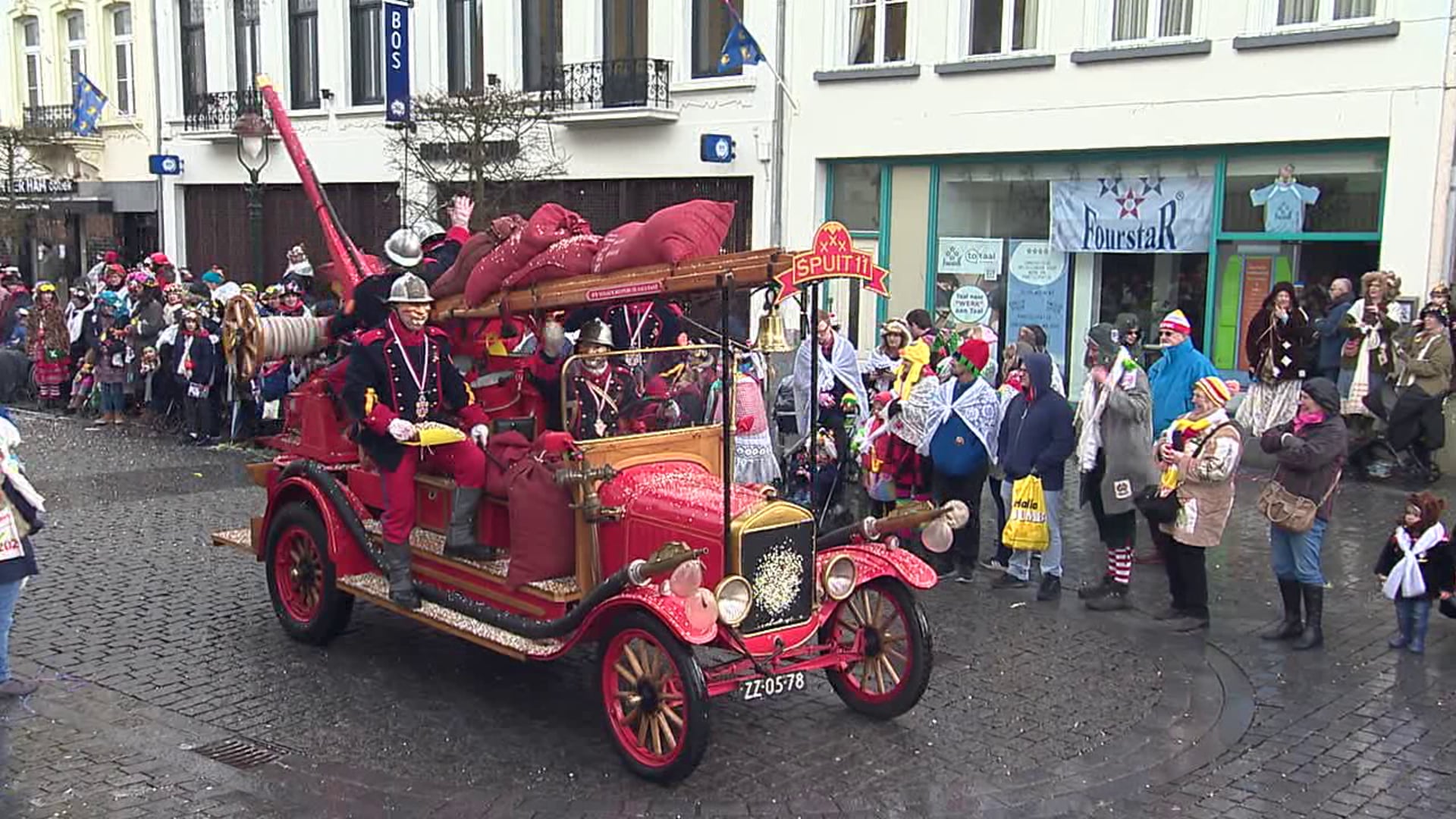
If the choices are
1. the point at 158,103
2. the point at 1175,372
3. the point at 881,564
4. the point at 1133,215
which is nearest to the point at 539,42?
the point at 1133,215

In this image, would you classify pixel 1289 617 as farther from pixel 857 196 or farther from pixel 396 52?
pixel 396 52

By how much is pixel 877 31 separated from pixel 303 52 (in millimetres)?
12650

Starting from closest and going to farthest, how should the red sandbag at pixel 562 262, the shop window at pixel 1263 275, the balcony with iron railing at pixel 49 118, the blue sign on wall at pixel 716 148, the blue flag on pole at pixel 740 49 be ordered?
1. the red sandbag at pixel 562 262
2. the shop window at pixel 1263 275
3. the blue flag on pole at pixel 740 49
4. the blue sign on wall at pixel 716 148
5. the balcony with iron railing at pixel 49 118

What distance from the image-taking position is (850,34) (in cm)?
1761

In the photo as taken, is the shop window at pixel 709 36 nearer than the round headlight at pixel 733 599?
No

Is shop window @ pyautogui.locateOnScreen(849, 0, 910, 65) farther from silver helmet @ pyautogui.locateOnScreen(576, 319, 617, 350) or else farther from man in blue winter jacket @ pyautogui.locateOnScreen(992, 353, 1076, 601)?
silver helmet @ pyautogui.locateOnScreen(576, 319, 617, 350)

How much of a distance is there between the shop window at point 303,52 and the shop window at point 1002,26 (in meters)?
13.5

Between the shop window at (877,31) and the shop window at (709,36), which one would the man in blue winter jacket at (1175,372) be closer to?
the shop window at (877,31)

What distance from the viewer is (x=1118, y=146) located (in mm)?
15328

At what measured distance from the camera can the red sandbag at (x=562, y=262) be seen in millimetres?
6496

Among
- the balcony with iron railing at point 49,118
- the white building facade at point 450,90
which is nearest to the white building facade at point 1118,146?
the white building facade at point 450,90

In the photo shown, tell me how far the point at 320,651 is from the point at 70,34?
86.9ft

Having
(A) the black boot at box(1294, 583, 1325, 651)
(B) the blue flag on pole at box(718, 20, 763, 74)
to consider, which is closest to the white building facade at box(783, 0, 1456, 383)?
(B) the blue flag on pole at box(718, 20, 763, 74)

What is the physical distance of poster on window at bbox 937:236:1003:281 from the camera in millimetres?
17062
